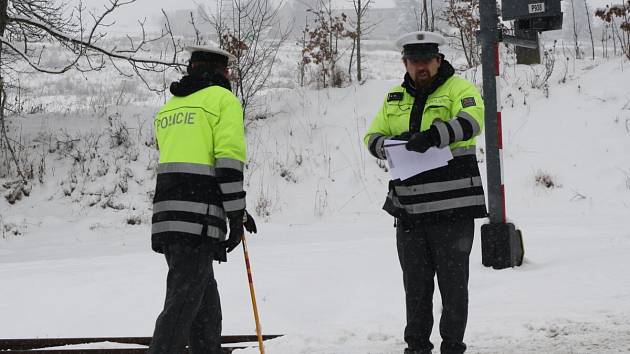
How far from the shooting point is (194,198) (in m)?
3.59

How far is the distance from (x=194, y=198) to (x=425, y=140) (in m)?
1.24

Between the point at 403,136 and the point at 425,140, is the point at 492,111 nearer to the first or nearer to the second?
the point at 403,136

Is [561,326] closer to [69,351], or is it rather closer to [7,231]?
[69,351]

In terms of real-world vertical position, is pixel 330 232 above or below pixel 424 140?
below

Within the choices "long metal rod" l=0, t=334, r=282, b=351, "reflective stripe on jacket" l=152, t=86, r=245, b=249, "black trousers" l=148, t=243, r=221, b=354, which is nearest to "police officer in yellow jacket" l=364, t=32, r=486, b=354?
"reflective stripe on jacket" l=152, t=86, r=245, b=249

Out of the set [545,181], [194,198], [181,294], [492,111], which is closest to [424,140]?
[194,198]

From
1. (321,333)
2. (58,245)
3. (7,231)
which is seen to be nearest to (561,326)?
(321,333)

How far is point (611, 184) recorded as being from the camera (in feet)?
31.4

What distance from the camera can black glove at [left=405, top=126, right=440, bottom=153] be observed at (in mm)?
3561

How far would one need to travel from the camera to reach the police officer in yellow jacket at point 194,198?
357cm

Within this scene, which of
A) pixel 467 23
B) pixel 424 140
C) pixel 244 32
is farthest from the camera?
pixel 467 23

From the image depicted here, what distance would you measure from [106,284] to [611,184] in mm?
6940

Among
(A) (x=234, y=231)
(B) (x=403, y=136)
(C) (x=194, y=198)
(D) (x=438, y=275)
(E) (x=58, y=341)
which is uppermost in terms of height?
(B) (x=403, y=136)

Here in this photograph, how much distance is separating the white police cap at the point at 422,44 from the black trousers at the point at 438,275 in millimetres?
939
